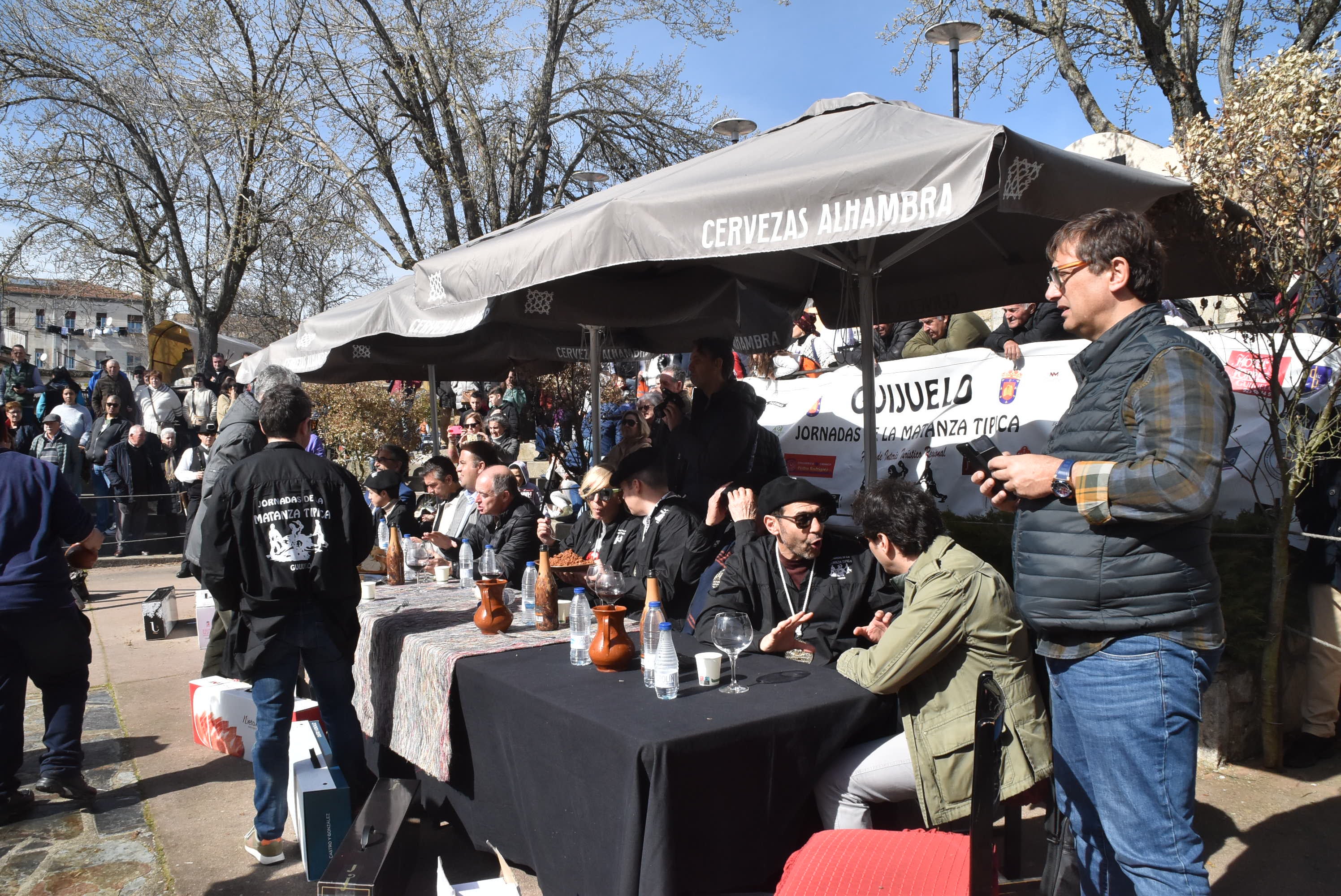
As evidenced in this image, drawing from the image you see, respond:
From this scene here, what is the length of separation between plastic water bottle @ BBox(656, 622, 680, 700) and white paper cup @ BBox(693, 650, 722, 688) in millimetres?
121

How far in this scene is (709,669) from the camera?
2996mm

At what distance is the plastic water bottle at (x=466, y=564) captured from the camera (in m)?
5.20

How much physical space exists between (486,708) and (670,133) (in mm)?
15432

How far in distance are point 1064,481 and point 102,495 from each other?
13.7 m

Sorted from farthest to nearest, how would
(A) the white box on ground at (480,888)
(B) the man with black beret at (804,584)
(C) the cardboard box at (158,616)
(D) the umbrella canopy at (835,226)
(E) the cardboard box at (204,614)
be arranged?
(C) the cardboard box at (158,616), (E) the cardboard box at (204,614), (B) the man with black beret at (804,584), (A) the white box on ground at (480,888), (D) the umbrella canopy at (835,226)

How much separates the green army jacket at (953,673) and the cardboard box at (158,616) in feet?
22.6

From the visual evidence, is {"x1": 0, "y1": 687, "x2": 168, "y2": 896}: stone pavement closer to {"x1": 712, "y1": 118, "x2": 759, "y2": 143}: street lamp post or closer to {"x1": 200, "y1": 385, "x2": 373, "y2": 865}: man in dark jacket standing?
{"x1": 200, "y1": 385, "x2": 373, "y2": 865}: man in dark jacket standing

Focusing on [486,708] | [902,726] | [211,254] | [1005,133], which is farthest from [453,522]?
[211,254]

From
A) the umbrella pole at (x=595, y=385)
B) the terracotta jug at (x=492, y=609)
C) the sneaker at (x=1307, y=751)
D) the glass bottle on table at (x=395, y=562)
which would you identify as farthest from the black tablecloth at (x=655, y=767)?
the umbrella pole at (x=595, y=385)

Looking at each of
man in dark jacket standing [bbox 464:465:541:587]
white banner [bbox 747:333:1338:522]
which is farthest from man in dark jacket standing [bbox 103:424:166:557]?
white banner [bbox 747:333:1338:522]

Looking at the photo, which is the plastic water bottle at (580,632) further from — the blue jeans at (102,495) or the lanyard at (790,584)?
the blue jeans at (102,495)

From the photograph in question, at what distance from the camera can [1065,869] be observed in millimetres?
2934

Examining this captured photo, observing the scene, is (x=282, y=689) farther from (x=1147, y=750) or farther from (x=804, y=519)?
(x=1147, y=750)

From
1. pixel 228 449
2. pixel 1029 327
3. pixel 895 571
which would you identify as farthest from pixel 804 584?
pixel 1029 327
